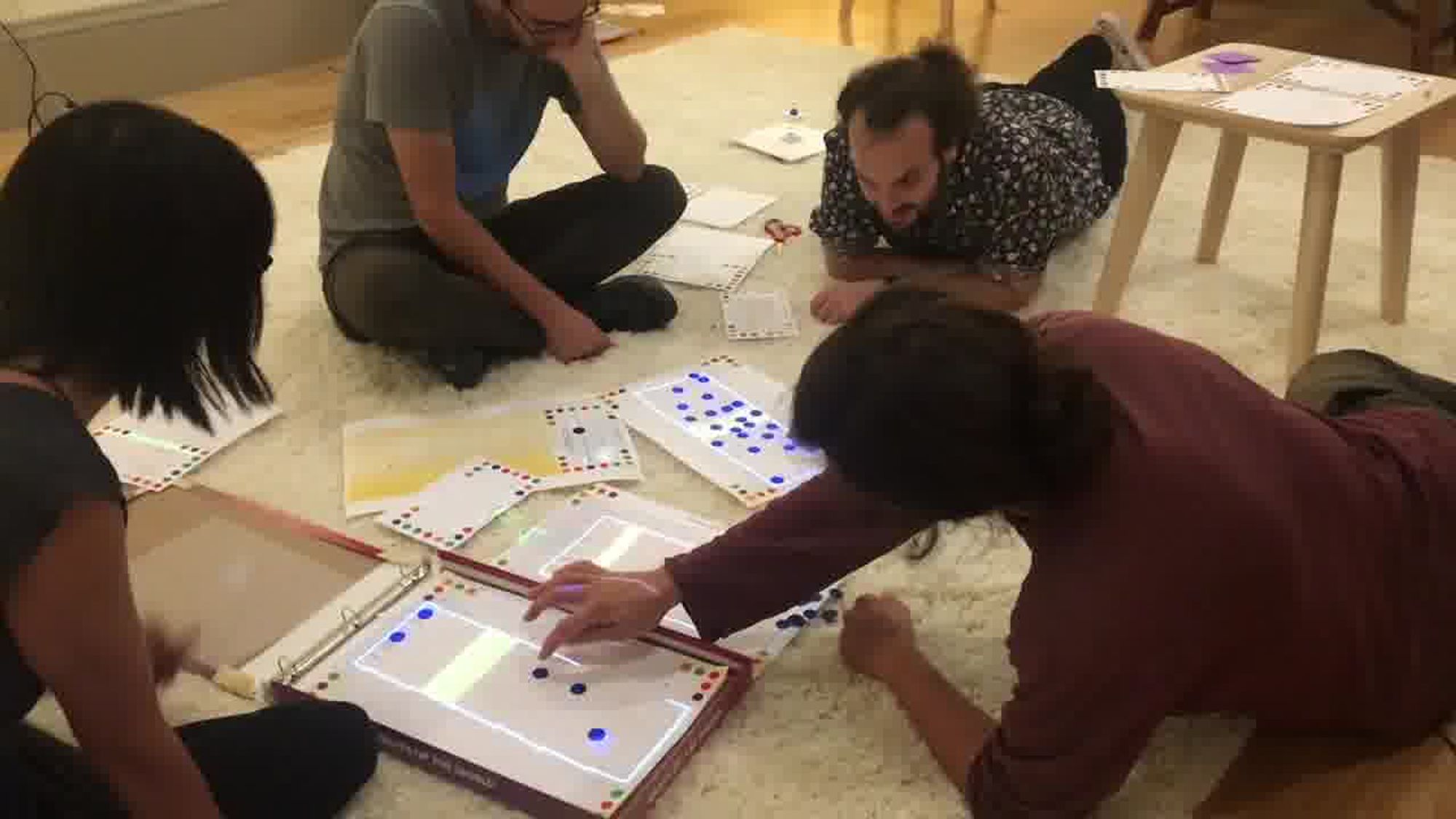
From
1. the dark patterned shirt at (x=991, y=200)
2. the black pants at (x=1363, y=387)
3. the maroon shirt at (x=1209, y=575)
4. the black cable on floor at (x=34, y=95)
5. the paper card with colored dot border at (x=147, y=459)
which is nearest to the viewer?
the maroon shirt at (x=1209, y=575)

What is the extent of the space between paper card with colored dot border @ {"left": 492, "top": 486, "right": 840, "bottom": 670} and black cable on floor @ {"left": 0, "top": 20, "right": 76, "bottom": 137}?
1.88 m

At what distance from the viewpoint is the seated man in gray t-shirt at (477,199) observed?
5.15 feet

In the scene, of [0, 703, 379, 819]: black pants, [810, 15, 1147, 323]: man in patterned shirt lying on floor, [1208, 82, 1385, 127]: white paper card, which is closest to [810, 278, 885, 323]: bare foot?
[810, 15, 1147, 323]: man in patterned shirt lying on floor

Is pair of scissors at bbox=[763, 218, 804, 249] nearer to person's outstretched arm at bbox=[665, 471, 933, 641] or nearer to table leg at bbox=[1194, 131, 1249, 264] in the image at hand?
table leg at bbox=[1194, 131, 1249, 264]

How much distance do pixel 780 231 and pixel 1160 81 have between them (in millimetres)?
671

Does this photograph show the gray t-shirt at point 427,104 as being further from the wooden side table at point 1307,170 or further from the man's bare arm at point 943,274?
the wooden side table at point 1307,170

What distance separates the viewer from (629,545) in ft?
4.49

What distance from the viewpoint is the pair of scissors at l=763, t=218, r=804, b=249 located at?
2.14 meters

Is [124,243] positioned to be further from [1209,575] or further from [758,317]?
[758,317]

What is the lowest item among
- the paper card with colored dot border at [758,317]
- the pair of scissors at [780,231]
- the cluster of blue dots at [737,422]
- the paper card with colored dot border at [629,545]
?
the paper card with colored dot border at [629,545]

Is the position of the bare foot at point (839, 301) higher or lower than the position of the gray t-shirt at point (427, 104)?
lower

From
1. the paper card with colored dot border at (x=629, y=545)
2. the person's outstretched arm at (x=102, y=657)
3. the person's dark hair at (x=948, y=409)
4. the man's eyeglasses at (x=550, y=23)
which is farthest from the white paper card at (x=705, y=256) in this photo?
the person's outstretched arm at (x=102, y=657)

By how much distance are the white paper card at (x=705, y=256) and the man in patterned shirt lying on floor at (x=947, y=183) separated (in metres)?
0.12

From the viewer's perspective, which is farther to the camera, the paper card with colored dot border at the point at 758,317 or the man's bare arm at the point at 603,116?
the paper card with colored dot border at the point at 758,317
